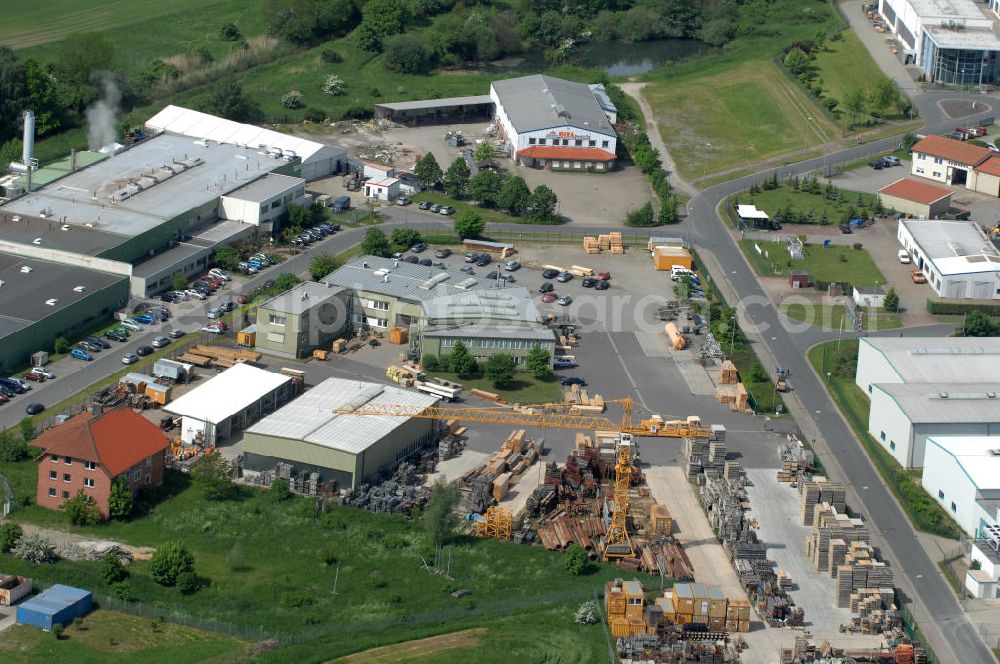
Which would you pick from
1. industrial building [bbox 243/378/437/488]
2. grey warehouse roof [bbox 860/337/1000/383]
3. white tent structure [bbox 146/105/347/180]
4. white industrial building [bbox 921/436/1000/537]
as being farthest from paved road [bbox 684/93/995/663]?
white tent structure [bbox 146/105/347/180]

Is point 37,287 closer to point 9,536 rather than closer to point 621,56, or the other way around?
point 9,536

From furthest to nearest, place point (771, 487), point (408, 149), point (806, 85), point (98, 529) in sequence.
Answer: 1. point (806, 85)
2. point (408, 149)
3. point (771, 487)
4. point (98, 529)

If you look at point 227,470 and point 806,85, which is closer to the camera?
point 227,470

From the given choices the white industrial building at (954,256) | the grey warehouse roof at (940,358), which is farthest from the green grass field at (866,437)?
the white industrial building at (954,256)

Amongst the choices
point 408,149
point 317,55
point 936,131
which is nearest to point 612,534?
point 408,149

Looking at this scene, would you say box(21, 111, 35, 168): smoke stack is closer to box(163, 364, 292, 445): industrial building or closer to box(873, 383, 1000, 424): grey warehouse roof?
box(163, 364, 292, 445): industrial building

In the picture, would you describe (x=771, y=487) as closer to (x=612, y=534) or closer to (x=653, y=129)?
(x=612, y=534)
